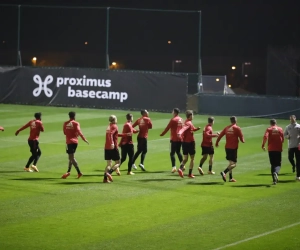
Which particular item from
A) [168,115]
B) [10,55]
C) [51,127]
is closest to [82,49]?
[10,55]

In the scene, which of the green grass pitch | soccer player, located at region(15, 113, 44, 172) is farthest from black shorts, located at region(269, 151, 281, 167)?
soccer player, located at region(15, 113, 44, 172)

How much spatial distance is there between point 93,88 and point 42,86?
3.12 meters

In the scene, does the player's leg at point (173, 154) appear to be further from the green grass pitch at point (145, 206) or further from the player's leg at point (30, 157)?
the player's leg at point (30, 157)

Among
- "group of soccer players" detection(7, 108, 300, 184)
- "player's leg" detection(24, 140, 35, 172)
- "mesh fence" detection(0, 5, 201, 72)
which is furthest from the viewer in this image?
"mesh fence" detection(0, 5, 201, 72)

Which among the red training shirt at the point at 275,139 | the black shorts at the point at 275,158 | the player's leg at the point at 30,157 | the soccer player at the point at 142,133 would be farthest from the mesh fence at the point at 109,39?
the black shorts at the point at 275,158

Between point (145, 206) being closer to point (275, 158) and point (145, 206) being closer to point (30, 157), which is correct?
point (275, 158)

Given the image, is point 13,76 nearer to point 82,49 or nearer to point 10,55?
point 10,55

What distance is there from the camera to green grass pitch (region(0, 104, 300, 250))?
47.9 ft

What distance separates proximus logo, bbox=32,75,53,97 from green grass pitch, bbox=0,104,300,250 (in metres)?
16.2

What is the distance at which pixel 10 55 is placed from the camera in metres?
67.2

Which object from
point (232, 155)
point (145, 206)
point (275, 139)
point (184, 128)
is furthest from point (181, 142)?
point (145, 206)

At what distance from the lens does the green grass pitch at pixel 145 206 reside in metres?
14.6

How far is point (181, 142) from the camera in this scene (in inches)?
906

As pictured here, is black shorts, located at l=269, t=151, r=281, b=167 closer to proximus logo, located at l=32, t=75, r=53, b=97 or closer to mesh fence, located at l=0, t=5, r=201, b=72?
proximus logo, located at l=32, t=75, r=53, b=97
